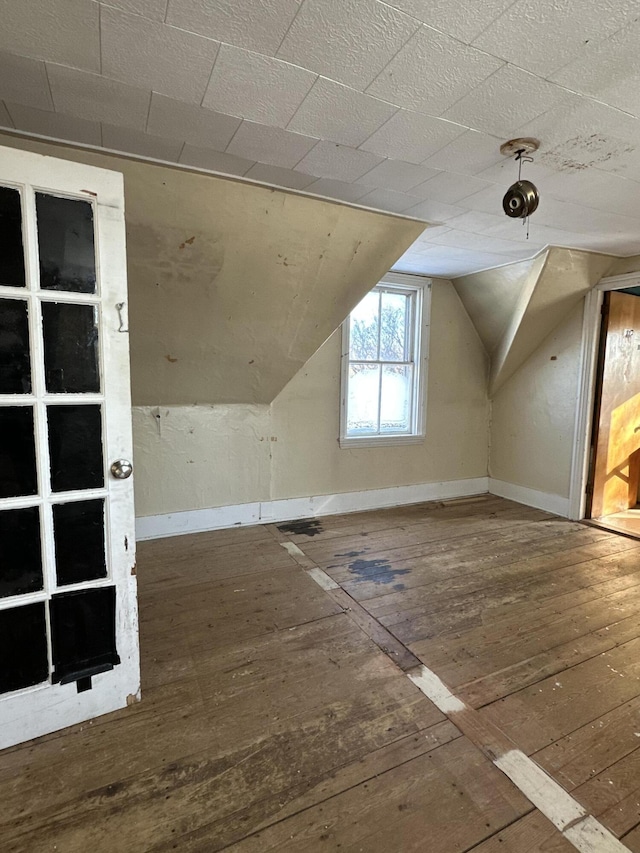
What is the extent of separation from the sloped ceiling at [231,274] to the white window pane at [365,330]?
0.83 meters

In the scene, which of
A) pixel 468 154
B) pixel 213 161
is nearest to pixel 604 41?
pixel 468 154

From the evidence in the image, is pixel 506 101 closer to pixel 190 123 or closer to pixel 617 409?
pixel 190 123

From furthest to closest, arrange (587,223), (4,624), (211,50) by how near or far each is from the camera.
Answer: (587,223) → (4,624) → (211,50)

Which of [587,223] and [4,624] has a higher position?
[587,223]

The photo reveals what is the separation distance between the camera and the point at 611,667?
74.5 inches

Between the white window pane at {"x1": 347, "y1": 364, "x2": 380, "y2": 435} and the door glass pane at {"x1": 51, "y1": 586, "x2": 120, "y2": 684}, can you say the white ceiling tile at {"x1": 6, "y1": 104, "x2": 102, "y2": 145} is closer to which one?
the door glass pane at {"x1": 51, "y1": 586, "x2": 120, "y2": 684}

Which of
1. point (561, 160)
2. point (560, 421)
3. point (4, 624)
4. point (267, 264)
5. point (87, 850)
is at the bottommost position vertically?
point (87, 850)

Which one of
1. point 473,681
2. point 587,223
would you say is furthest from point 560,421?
point 473,681

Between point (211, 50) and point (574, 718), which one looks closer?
point (211, 50)

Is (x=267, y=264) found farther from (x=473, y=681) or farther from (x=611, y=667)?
(x=611, y=667)

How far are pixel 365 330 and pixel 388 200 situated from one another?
1.67m

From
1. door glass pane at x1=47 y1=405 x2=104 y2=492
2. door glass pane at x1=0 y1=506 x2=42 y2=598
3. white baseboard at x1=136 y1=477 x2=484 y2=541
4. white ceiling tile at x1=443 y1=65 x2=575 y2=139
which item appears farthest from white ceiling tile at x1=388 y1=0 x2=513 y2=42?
white baseboard at x1=136 y1=477 x2=484 y2=541

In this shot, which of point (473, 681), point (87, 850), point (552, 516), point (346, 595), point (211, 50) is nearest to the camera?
point (87, 850)

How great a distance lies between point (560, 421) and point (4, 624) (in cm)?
413
